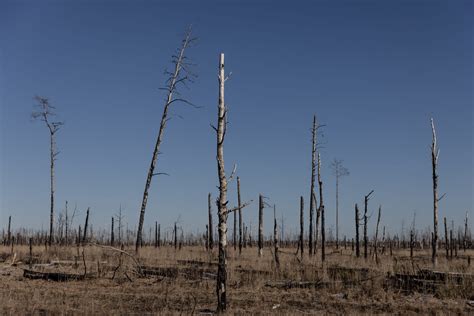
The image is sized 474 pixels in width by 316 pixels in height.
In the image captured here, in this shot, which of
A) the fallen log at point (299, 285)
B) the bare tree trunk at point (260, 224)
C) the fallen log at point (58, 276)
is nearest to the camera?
the fallen log at point (299, 285)

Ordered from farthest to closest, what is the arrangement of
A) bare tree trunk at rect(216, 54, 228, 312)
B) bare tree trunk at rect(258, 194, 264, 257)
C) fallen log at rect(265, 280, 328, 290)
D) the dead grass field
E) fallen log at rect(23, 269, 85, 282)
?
bare tree trunk at rect(258, 194, 264, 257), fallen log at rect(23, 269, 85, 282), fallen log at rect(265, 280, 328, 290), the dead grass field, bare tree trunk at rect(216, 54, 228, 312)

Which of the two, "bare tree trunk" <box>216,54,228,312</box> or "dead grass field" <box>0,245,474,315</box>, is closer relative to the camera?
"bare tree trunk" <box>216,54,228,312</box>

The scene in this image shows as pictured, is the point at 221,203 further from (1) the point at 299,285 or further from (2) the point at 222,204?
(1) the point at 299,285

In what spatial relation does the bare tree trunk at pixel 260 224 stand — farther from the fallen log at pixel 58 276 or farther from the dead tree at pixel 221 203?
the dead tree at pixel 221 203

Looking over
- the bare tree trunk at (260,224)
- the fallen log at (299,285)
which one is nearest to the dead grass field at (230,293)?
the fallen log at (299,285)

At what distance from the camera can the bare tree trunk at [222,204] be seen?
9.96m

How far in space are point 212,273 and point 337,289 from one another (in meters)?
5.40

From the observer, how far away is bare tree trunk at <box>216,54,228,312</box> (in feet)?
32.7

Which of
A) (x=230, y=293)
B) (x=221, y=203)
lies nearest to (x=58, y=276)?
(x=230, y=293)

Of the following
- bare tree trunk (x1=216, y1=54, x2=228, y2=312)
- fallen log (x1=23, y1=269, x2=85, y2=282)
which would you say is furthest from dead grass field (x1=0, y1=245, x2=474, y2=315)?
bare tree trunk (x1=216, y1=54, x2=228, y2=312)

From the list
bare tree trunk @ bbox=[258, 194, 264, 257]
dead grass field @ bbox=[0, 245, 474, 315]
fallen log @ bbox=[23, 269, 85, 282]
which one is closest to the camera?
dead grass field @ bbox=[0, 245, 474, 315]

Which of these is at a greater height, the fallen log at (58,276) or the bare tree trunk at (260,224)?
the bare tree trunk at (260,224)

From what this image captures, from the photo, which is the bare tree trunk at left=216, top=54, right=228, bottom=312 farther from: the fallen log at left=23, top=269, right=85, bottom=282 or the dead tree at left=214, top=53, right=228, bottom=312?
the fallen log at left=23, top=269, right=85, bottom=282

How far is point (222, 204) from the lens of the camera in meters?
10.1
